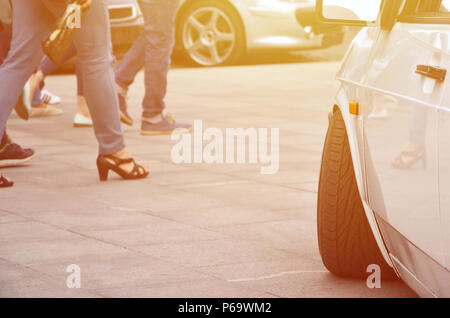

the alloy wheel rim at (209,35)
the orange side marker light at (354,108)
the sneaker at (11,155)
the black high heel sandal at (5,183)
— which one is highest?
the orange side marker light at (354,108)

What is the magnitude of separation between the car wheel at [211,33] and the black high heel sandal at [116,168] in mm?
6937

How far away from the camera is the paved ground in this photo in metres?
3.88

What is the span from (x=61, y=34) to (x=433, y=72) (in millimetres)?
3026

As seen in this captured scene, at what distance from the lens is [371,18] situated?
3631mm

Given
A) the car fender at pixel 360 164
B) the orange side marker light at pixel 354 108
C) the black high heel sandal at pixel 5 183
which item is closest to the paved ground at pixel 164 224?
the black high heel sandal at pixel 5 183

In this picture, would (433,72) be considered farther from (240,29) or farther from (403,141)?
(240,29)

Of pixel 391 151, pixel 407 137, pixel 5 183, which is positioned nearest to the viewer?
pixel 407 137

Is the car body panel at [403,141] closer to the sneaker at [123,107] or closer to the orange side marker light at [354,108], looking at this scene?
the orange side marker light at [354,108]

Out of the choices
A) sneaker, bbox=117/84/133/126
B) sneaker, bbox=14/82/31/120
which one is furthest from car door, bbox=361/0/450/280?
sneaker, bbox=117/84/133/126

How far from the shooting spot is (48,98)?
9.45 m

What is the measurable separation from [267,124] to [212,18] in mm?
4836

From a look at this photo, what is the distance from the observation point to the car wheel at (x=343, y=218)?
3.83 m

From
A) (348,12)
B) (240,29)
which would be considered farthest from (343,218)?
(240,29)

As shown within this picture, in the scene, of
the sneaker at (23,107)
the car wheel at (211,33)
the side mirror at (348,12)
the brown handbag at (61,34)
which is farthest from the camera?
the car wheel at (211,33)
